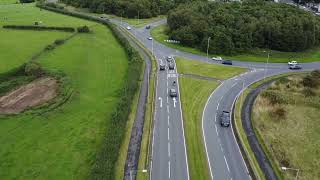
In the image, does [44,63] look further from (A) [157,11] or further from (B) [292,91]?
(A) [157,11]

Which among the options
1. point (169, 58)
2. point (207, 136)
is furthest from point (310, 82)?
point (207, 136)

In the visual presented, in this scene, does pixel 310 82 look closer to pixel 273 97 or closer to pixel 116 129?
pixel 273 97

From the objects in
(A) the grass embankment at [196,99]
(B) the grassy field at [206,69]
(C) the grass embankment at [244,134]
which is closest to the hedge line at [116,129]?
(A) the grass embankment at [196,99]

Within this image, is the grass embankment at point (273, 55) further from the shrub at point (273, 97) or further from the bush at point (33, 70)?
the bush at point (33, 70)

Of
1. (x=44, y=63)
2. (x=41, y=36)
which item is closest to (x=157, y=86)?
(x=44, y=63)

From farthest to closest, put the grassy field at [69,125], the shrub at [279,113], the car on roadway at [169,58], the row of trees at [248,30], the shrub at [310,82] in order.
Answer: the row of trees at [248,30]
the car on roadway at [169,58]
the shrub at [310,82]
the shrub at [279,113]
the grassy field at [69,125]
